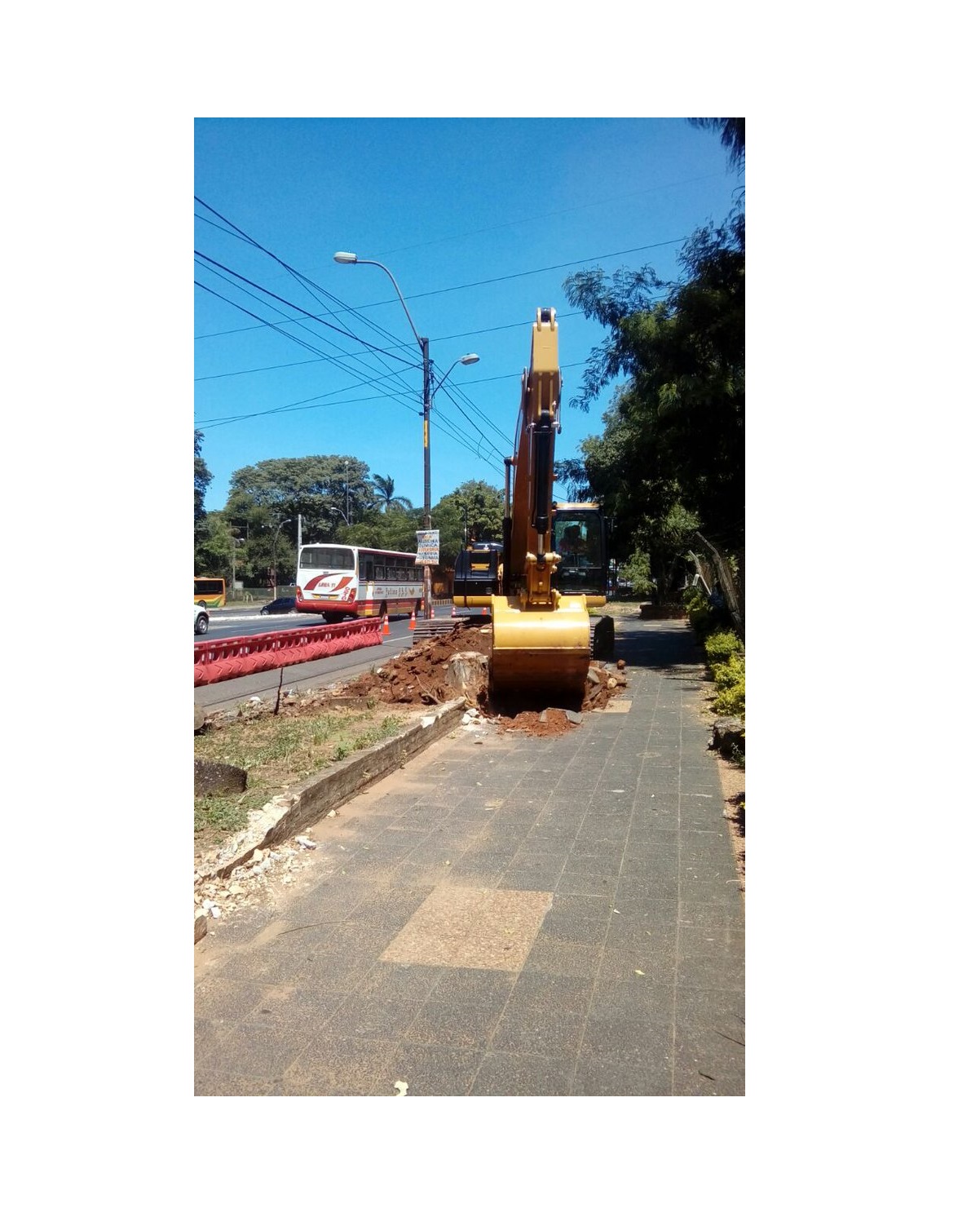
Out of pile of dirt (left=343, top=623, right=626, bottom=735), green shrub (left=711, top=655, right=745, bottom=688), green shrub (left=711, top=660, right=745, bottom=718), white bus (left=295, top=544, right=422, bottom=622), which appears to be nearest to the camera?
green shrub (left=711, top=660, right=745, bottom=718)

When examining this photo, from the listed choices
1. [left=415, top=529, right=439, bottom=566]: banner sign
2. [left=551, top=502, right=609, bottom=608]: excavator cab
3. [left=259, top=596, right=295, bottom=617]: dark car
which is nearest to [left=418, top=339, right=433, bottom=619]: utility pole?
[left=415, top=529, right=439, bottom=566]: banner sign

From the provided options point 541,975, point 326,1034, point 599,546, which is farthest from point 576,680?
point 326,1034

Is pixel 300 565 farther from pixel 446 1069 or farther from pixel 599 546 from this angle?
pixel 446 1069

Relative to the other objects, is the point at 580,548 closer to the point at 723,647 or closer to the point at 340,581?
the point at 723,647

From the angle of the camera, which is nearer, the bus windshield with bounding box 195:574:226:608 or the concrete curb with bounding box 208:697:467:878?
the concrete curb with bounding box 208:697:467:878

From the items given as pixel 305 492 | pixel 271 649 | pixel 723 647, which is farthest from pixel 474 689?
pixel 305 492

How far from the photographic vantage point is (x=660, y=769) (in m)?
6.79

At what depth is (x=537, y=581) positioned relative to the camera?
350 inches

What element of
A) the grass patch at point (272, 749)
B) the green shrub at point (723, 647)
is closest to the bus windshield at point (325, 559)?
the green shrub at point (723, 647)

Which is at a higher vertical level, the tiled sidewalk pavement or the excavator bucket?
the excavator bucket

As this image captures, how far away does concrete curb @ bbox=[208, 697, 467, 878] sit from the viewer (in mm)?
4625

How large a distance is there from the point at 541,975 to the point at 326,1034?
91cm

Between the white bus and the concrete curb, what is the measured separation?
17015mm

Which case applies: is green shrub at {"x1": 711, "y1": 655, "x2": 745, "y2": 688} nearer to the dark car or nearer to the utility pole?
the utility pole
